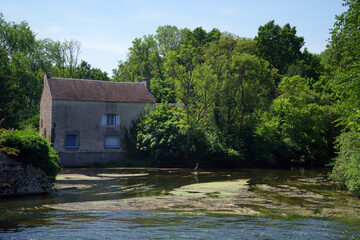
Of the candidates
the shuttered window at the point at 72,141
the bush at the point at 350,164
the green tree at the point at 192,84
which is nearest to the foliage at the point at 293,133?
the green tree at the point at 192,84

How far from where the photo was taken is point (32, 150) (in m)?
21.5

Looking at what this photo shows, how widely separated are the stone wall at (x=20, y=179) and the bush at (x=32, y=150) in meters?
0.32

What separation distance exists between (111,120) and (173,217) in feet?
100

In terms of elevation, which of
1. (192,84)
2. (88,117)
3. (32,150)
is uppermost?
(192,84)

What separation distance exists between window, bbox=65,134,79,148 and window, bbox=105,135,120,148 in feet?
11.2

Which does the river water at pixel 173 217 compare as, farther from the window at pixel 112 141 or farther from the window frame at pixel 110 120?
the window frame at pixel 110 120

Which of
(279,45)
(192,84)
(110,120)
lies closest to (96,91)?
(110,120)

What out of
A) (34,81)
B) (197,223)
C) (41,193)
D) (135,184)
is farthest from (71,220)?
(34,81)

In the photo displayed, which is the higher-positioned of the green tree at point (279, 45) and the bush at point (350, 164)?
the green tree at point (279, 45)

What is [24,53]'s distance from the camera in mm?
66438

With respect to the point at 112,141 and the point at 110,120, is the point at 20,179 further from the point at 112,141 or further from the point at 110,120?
the point at 110,120

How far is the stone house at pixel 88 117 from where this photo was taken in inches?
1673

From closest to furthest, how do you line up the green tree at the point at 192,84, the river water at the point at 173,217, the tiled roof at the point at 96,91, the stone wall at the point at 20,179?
the river water at the point at 173,217 → the stone wall at the point at 20,179 → the tiled roof at the point at 96,91 → the green tree at the point at 192,84

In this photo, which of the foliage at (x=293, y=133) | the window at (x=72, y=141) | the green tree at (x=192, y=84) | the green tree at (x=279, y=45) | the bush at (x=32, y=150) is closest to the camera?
the bush at (x=32, y=150)
